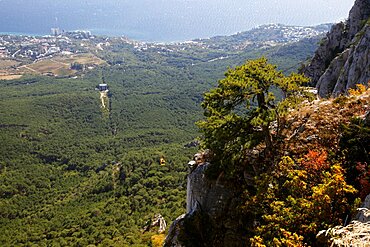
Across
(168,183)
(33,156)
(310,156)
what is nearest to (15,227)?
(168,183)

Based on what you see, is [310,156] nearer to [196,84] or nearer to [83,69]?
[196,84]

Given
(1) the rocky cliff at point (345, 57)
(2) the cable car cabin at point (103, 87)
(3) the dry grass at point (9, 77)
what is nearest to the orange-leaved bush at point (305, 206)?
(1) the rocky cliff at point (345, 57)

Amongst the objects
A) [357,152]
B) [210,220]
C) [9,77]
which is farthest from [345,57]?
[9,77]

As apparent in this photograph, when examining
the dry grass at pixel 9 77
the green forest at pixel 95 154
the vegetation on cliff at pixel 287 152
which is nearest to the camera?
the vegetation on cliff at pixel 287 152

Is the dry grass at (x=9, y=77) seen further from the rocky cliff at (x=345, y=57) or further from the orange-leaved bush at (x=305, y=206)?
the orange-leaved bush at (x=305, y=206)

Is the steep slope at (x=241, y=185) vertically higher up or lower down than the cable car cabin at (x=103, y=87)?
higher up

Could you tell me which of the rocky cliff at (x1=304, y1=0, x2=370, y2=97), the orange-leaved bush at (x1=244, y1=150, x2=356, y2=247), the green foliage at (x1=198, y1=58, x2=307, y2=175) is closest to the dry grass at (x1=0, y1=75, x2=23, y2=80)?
the rocky cliff at (x1=304, y1=0, x2=370, y2=97)
